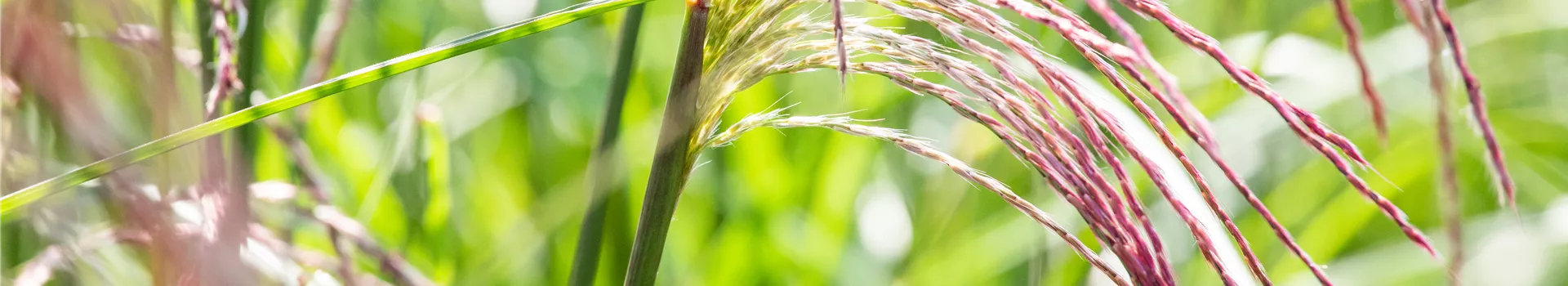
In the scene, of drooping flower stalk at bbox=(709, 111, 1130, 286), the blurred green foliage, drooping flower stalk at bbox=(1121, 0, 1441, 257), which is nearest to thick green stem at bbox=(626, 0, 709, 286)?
drooping flower stalk at bbox=(709, 111, 1130, 286)

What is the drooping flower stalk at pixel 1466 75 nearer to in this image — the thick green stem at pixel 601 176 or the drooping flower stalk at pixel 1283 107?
the drooping flower stalk at pixel 1283 107

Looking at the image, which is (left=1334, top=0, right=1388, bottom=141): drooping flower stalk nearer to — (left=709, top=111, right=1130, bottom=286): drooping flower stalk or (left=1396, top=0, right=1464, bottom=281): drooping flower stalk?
(left=1396, top=0, right=1464, bottom=281): drooping flower stalk

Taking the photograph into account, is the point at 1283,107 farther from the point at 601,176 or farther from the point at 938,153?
the point at 601,176

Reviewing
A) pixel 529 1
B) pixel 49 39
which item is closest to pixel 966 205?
pixel 529 1

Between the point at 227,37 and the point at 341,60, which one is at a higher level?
the point at 341,60

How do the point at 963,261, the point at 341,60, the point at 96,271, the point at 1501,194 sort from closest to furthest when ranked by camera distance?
1. the point at 1501,194
2. the point at 96,271
3. the point at 963,261
4. the point at 341,60

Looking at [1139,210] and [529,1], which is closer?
[1139,210]

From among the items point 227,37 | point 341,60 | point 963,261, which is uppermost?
point 341,60

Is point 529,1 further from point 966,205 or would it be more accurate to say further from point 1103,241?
point 1103,241
